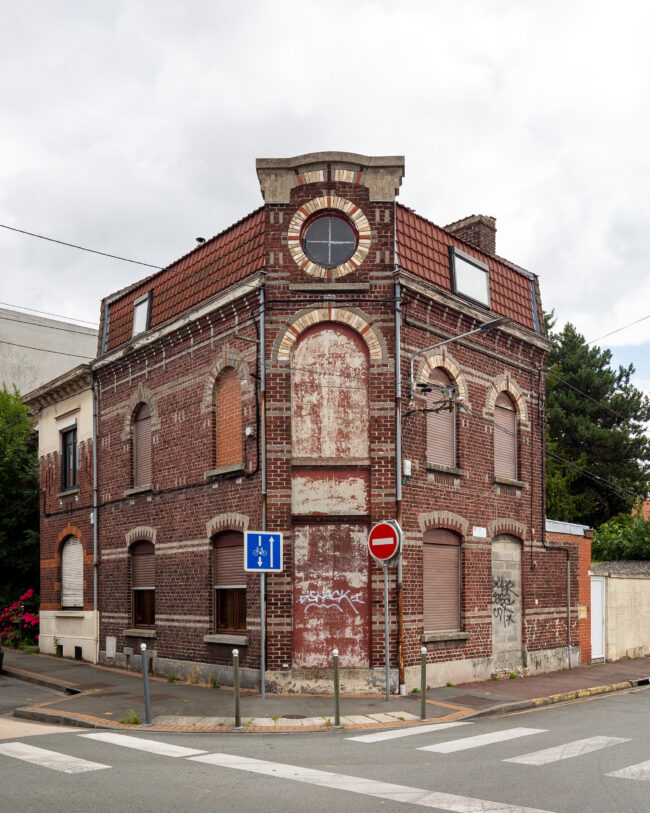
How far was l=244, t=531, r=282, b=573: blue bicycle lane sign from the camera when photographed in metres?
13.7

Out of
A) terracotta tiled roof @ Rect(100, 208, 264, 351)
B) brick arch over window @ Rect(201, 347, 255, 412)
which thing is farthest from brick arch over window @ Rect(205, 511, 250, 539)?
terracotta tiled roof @ Rect(100, 208, 264, 351)

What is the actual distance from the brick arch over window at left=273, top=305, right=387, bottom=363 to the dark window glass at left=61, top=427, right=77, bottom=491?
9566mm

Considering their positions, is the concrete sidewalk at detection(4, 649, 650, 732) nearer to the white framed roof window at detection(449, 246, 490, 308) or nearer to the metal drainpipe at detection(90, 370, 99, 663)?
the metal drainpipe at detection(90, 370, 99, 663)

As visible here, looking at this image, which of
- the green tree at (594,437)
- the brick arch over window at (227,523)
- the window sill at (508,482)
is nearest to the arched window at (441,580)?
the window sill at (508,482)

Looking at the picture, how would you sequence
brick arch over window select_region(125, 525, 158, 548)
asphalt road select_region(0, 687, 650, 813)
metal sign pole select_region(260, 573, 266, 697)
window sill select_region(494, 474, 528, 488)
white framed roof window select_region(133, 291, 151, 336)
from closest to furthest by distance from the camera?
asphalt road select_region(0, 687, 650, 813), metal sign pole select_region(260, 573, 266, 697), window sill select_region(494, 474, 528, 488), brick arch over window select_region(125, 525, 158, 548), white framed roof window select_region(133, 291, 151, 336)

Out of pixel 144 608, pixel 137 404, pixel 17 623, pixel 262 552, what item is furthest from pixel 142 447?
pixel 17 623

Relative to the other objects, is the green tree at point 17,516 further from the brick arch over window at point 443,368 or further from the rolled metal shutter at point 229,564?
the brick arch over window at point 443,368

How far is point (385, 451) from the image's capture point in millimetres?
15828

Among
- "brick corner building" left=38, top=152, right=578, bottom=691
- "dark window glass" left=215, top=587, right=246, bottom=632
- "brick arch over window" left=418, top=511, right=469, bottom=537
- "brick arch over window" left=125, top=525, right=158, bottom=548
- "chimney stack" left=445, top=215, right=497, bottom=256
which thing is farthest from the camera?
"chimney stack" left=445, top=215, right=497, bottom=256

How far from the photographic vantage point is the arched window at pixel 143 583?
19.5 meters

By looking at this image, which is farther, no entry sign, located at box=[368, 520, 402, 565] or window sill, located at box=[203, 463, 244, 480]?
window sill, located at box=[203, 463, 244, 480]

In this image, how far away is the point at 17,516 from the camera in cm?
2709

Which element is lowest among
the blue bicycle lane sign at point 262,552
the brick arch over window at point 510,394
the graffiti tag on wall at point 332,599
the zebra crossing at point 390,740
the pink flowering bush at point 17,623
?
the pink flowering bush at point 17,623

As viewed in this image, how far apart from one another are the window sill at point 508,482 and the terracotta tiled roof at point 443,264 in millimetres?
3645
